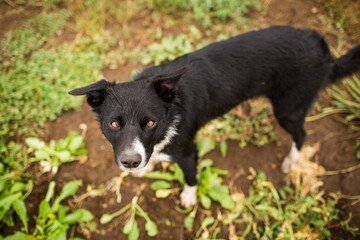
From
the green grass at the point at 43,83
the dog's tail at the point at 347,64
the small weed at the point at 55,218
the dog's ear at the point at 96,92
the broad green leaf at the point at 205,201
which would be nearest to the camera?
the dog's ear at the point at 96,92

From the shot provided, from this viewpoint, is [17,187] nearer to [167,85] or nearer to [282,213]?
[167,85]

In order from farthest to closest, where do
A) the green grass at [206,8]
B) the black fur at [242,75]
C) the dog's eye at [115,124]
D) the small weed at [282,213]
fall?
the green grass at [206,8] < the small weed at [282,213] < the black fur at [242,75] < the dog's eye at [115,124]

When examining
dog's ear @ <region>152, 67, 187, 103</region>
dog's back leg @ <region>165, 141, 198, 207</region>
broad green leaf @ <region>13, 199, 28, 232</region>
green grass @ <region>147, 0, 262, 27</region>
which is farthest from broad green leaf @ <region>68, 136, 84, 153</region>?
green grass @ <region>147, 0, 262, 27</region>

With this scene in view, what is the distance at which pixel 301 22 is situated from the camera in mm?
5215

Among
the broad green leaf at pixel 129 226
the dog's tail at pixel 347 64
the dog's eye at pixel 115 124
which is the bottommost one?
the broad green leaf at pixel 129 226

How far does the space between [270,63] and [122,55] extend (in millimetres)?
2749

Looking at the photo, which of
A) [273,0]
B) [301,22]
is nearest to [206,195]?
[301,22]

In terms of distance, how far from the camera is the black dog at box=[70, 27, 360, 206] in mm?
2518

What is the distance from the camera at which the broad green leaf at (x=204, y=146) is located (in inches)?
153

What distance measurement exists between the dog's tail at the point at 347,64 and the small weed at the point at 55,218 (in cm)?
343

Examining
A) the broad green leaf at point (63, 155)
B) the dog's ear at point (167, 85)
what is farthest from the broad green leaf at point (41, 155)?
the dog's ear at point (167, 85)

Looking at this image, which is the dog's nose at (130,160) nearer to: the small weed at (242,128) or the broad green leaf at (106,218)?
the broad green leaf at (106,218)

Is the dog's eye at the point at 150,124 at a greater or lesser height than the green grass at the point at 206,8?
lesser

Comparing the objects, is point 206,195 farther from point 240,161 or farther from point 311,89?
point 311,89
